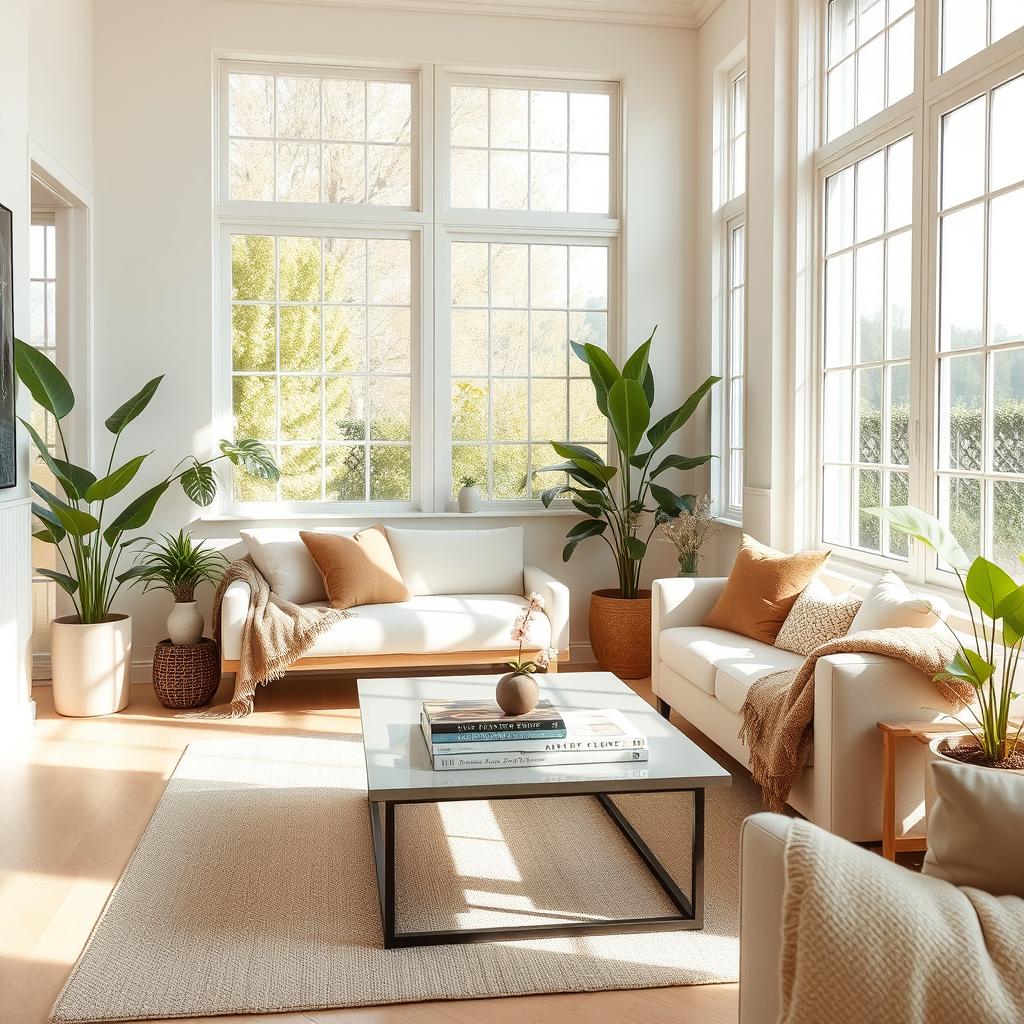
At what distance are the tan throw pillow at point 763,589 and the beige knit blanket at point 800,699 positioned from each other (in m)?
0.76

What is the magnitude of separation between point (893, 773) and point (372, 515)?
344 centimetres

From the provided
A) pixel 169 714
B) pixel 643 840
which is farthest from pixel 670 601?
pixel 169 714

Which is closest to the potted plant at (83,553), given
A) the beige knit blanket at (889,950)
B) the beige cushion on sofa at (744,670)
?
the beige cushion on sofa at (744,670)

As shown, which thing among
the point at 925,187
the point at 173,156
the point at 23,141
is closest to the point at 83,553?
the point at 23,141

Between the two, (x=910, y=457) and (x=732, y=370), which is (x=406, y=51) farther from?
(x=910, y=457)

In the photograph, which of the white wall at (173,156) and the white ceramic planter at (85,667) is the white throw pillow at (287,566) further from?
the white ceramic planter at (85,667)

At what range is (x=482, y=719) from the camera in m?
2.74

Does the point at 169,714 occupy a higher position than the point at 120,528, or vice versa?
the point at 120,528

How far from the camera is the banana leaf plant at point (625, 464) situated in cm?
527

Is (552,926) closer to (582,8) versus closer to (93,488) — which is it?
(93,488)

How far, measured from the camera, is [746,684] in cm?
346

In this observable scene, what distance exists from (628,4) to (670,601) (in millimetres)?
3381

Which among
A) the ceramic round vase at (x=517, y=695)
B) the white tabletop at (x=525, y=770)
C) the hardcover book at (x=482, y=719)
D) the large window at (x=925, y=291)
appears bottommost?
the white tabletop at (x=525, y=770)

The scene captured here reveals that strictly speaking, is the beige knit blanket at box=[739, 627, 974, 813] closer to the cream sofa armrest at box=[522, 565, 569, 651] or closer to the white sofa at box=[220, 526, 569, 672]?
the white sofa at box=[220, 526, 569, 672]
